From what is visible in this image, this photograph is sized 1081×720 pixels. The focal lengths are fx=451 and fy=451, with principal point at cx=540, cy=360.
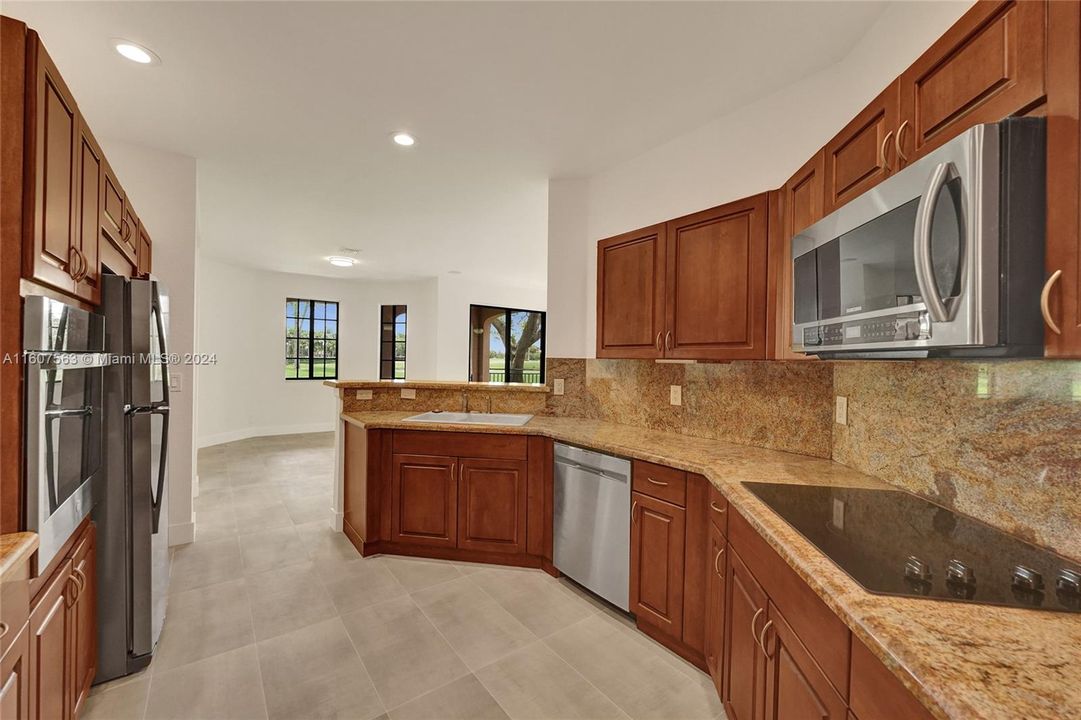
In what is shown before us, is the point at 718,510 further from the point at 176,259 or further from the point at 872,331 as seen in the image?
the point at 176,259

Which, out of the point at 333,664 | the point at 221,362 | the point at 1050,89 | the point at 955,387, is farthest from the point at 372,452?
the point at 221,362

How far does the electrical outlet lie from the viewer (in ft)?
6.42

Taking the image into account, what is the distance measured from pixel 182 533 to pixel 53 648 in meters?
2.23

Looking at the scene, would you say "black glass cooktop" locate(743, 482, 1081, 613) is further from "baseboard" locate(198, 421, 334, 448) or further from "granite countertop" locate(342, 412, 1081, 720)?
"baseboard" locate(198, 421, 334, 448)

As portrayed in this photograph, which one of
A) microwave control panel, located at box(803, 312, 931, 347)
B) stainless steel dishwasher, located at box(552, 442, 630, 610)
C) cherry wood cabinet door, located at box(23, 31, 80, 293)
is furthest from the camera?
stainless steel dishwasher, located at box(552, 442, 630, 610)

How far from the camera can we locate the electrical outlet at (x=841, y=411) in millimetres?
1957

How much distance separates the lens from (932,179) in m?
0.98

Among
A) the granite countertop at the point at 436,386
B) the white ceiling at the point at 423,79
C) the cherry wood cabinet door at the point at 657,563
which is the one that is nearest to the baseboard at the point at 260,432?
the white ceiling at the point at 423,79

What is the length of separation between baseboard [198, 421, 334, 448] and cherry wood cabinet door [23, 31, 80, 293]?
6158 mm

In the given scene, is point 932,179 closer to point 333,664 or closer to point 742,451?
point 742,451

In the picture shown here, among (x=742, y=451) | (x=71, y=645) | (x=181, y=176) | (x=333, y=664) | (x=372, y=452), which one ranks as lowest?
(x=333, y=664)

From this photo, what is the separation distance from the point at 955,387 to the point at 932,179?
80 centimetres

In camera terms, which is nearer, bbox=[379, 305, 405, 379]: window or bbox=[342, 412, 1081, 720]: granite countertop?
bbox=[342, 412, 1081, 720]: granite countertop

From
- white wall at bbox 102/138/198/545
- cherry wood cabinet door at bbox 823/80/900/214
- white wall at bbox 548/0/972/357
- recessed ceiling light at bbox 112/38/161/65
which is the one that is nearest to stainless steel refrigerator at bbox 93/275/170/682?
recessed ceiling light at bbox 112/38/161/65
